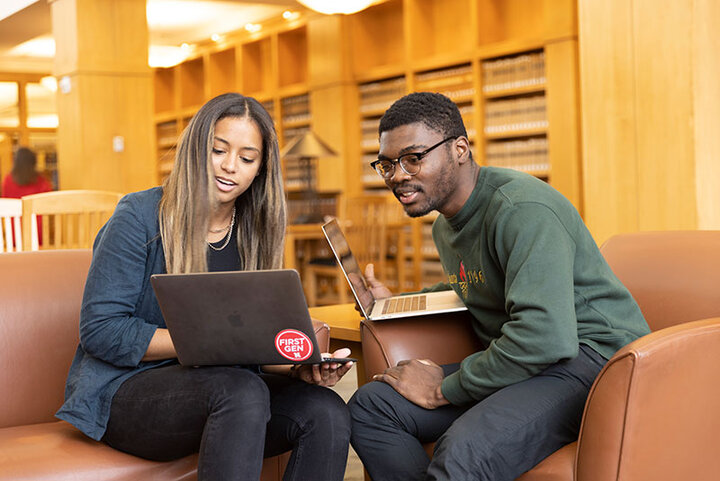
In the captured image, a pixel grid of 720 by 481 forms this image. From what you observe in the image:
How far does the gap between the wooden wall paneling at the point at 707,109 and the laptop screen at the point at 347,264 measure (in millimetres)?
2652

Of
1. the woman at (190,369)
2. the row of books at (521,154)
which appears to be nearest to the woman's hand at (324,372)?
the woman at (190,369)

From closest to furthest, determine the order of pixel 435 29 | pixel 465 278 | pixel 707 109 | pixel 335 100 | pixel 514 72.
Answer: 1. pixel 465 278
2. pixel 707 109
3. pixel 514 72
4. pixel 435 29
5. pixel 335 100

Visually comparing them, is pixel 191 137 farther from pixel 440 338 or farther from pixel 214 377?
pixel 440 338

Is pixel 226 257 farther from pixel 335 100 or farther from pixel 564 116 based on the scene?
pixel 335 100

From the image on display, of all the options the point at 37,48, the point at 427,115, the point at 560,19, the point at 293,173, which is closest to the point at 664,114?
the point at 560,19

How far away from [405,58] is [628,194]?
310 centimetres

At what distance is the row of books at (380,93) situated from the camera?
7082 mm

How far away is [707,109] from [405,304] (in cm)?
279

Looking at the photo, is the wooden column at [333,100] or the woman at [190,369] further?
the wooden column at [333,100]

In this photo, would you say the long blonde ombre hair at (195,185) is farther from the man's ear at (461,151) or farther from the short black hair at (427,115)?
the man's ear at (461,151)

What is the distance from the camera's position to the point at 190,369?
65.7 inches

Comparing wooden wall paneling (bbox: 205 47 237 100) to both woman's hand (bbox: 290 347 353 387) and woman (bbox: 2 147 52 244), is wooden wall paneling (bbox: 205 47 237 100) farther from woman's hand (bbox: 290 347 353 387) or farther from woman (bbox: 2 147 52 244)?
woman's hand (bbox: 290 347 353 387)

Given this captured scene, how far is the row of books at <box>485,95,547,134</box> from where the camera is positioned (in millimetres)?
5957

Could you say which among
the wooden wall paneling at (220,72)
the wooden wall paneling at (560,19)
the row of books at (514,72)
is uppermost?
the wooden wall paneling at (220,72)
